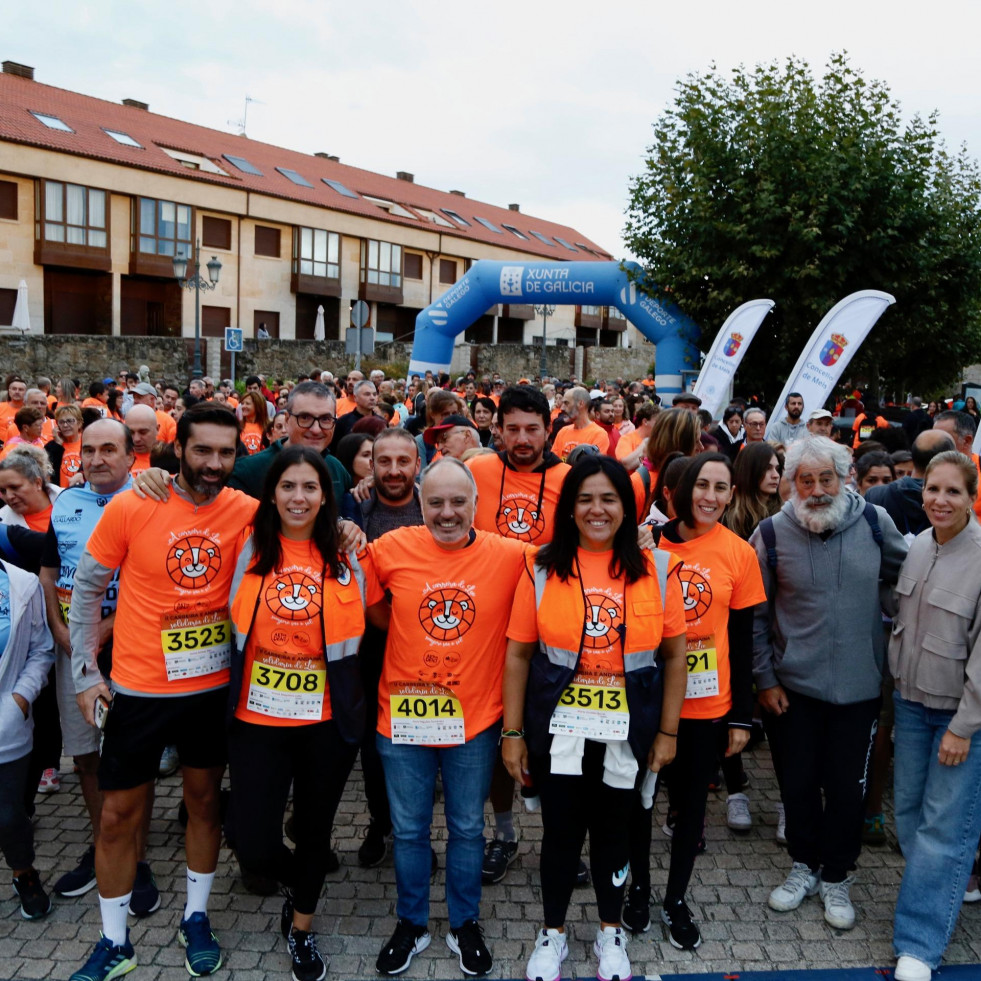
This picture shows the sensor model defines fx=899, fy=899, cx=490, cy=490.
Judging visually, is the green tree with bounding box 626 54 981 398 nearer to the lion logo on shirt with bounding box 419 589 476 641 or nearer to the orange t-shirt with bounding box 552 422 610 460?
the orange t-shirt with bounding box 552 422 610 460

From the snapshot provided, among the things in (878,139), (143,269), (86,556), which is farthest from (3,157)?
(86,556)

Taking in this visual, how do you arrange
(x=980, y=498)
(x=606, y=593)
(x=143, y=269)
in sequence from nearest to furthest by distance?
(x=606, y=593)
(x=980, y=498)
(x=143, y=269)

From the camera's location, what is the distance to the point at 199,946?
10.9 feet

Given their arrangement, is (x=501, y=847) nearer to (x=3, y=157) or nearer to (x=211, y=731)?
(x=211, y=731)

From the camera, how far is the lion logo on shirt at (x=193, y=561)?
3.28 m

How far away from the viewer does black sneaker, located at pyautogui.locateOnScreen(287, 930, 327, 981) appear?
3.27 meters

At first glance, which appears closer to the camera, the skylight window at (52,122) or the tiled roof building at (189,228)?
the tiled roof building at (189,228)

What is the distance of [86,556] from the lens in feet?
10.9

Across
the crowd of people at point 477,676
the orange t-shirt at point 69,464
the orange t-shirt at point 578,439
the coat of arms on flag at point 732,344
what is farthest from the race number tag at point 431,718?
the coat of arms on flag at point 732,344

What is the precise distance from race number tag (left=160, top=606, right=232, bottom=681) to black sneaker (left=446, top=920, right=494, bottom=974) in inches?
53.0

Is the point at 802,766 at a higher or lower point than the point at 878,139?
lower

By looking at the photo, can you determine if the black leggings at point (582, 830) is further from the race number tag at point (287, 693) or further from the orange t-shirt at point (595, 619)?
the race number tag at point (287, 693)

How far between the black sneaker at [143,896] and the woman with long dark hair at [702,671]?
194 centimetres

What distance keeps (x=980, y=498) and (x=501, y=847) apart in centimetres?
312
